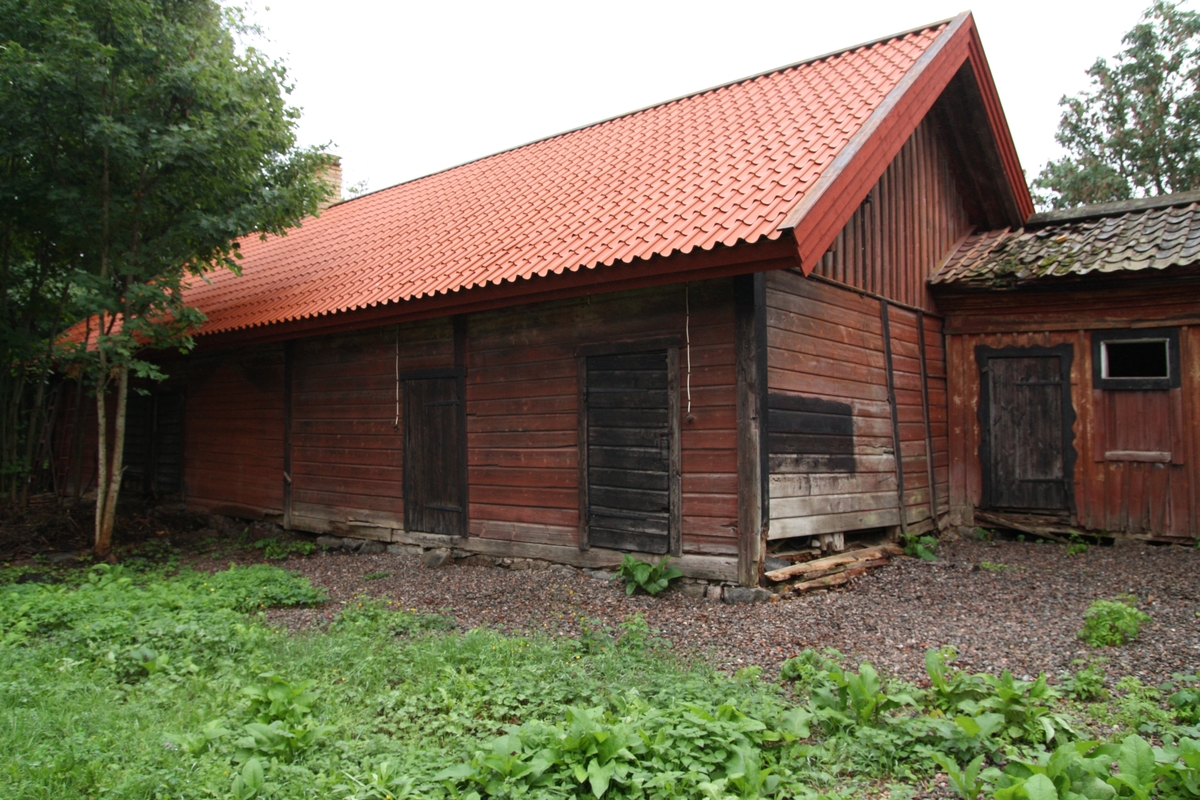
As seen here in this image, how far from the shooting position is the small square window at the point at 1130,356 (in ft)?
28.1

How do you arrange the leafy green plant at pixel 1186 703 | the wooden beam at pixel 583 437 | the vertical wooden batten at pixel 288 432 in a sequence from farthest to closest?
the vertical wooden batten at pixel 288 432
the wooden beam at pixel 583 437
the leafy green plant at pixel 1186 703

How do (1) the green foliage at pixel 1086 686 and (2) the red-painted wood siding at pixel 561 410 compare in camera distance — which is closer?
(1) the green foliage at pixel 1086 686

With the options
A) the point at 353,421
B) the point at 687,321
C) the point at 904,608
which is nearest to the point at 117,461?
the point at 353,421

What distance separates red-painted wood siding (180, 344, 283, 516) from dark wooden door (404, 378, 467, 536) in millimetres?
2912

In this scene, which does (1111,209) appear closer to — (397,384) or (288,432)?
(397,384)

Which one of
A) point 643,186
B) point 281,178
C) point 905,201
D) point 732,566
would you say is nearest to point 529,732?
point 732,566

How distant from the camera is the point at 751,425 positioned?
259 inches

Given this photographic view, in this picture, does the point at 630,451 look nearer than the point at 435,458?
Yes

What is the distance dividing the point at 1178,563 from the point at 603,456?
212 inches

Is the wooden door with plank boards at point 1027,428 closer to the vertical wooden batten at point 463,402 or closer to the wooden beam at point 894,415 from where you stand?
the wooden beam at point 894,415

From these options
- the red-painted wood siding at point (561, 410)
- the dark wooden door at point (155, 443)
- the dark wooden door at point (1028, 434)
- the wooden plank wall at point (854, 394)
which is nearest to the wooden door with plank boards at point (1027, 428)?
the dark wooden door at point (1028, 434)

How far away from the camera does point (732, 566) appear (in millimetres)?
6621

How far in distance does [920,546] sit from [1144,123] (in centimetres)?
2220

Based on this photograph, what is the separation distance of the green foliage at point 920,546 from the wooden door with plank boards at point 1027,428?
1.37 meters
